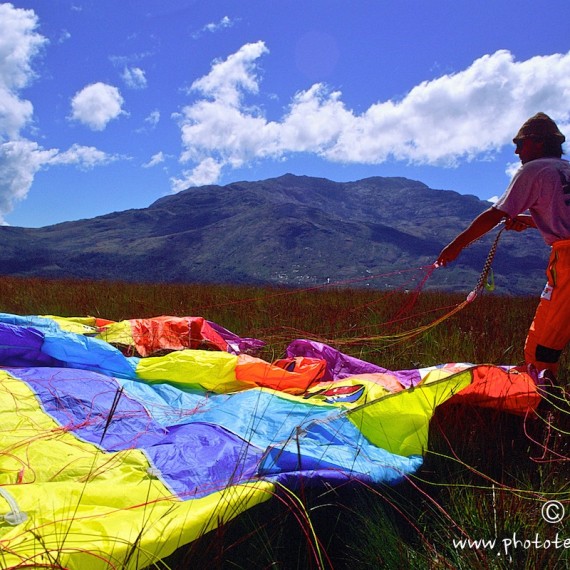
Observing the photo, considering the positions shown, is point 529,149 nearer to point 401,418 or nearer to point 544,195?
point 544,195

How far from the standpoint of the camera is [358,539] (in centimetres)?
134

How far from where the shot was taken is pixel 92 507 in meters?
1.26

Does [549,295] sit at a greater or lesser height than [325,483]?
greater

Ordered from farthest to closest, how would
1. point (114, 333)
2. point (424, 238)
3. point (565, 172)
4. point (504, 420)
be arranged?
1. point (424, 238)
2. point (114, 333)
3. point (565, 172)
4. point (504, 420)

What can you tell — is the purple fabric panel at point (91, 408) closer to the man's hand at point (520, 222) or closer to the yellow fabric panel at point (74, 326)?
the yellow fabric panel at point (74, 326)

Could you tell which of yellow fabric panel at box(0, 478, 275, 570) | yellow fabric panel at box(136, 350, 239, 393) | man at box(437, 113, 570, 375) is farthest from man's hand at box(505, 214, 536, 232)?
yellow fabric panel at box(0, 478, 275, 570)

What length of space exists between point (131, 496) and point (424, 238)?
11401 centimetres

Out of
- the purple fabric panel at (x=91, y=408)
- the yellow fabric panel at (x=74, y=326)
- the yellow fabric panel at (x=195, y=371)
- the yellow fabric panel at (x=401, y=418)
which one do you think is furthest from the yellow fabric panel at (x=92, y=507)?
the yellow fabric panel at (x=74, y=326)

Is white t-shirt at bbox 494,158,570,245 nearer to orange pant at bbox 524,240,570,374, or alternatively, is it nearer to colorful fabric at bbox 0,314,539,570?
orange pant at bbox 524,240,570,374

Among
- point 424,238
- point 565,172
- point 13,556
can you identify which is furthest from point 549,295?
point 424,238

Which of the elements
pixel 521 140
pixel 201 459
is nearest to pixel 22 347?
pixel 201 459

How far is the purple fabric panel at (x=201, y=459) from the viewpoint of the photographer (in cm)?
155

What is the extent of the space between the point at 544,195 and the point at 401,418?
1388mm

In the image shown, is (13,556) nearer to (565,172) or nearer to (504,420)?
(504,420)
